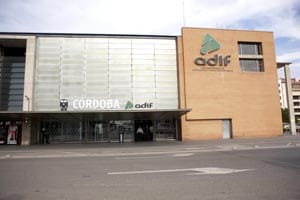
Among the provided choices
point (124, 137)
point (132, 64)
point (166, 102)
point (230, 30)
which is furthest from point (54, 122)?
point (230, 30)

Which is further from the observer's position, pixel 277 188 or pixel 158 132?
pixel 158 132

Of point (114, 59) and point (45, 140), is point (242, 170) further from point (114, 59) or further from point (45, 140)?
point (45, 140)

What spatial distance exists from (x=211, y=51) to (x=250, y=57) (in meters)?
5.42

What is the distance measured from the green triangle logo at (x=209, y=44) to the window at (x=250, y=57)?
3.66 meters

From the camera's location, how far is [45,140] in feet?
98.1

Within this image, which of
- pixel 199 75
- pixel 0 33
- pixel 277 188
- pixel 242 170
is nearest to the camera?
pixel 277 188

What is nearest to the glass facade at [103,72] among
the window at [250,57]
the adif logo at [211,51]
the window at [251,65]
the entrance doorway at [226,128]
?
the adif logo at [211,51]

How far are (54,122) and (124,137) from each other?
8109 millimetres

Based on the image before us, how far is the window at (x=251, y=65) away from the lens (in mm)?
33625

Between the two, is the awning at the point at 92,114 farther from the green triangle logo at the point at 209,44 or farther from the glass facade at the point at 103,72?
the green triangle logo at the point at 209,44

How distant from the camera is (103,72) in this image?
3027 cm

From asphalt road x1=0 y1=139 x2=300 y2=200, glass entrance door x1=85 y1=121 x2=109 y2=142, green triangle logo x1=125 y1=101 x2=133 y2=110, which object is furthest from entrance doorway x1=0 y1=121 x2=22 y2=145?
asphalt road x1=0 y1=139 x2=300 y2=200

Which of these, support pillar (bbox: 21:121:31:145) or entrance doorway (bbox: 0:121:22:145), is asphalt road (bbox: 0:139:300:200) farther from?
entrance doorway (bbox: 0:121:22:145)

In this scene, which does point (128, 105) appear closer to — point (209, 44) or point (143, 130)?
point (143, 130)
